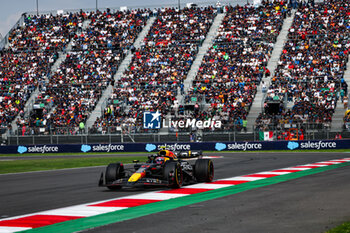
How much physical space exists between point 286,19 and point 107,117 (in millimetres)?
19554

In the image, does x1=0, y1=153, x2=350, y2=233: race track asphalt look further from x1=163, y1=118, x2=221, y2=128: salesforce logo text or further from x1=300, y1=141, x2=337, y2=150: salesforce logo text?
x1=163, y1=118, x2=221, y2=128: salesforce logo text

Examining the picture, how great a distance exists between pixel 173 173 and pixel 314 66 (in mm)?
31471

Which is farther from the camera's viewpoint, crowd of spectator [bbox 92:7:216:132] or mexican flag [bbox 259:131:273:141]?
crowd of spectator [bbox 92:7:216:132]

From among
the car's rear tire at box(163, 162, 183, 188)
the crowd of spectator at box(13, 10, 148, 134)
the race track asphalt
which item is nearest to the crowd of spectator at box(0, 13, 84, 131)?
the crowd of spectator at box(13, 10, 148, 134)

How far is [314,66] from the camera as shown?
135ft

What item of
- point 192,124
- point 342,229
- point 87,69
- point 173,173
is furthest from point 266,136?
point 342,229

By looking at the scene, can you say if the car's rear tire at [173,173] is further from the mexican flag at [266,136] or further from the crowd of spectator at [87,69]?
the crowd of spectator at [87,69]

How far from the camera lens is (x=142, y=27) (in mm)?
54000

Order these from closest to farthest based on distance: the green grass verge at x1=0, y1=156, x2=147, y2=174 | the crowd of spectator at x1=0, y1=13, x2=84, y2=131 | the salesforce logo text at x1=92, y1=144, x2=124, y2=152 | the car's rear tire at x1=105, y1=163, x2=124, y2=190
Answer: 1. the car's rear tire at x1=105, y1=163, x2=124, y2=190
2. the green grass verge at x1=0, y1=156, x2=147, y2=174
3. the salesforce logo text at x1=92, y1=144, x2=124, y2=152
4. the crowd of spectator at x1=0, y1=13, x2=84, y2=131

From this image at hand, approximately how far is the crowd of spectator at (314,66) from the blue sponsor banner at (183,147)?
1273mm

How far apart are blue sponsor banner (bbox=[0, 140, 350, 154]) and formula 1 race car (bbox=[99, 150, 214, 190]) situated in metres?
16.8

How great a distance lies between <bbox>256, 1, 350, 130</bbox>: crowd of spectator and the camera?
36.2 metres

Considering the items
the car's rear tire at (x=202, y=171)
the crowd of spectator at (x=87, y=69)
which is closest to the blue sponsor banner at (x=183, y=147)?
the crowd of spectator at (x=87, y=69)

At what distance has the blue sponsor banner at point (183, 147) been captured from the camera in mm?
33312
